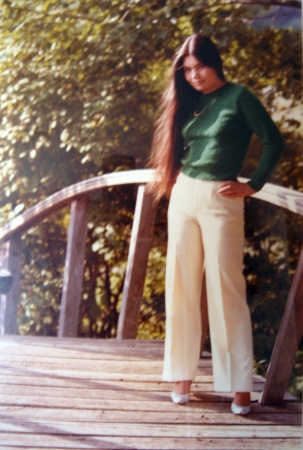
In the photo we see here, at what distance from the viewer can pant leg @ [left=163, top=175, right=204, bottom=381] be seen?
3.89 feet

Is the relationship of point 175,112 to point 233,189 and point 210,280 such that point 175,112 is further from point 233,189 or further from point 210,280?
point 210,280

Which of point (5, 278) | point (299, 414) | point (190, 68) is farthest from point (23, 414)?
point (190, 68)

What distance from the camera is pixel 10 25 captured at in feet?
3.96

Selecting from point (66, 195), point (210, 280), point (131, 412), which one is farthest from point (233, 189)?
point (131, 412)

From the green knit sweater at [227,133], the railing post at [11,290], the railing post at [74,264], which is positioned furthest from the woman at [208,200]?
the railing post at [11,290]

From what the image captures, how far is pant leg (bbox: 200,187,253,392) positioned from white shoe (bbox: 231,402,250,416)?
0.03m

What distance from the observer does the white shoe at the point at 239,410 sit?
1.19 metres

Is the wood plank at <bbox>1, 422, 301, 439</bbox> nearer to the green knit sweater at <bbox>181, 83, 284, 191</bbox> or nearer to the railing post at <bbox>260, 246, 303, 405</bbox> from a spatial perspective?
the railing post at <bbox>260, 246, 303, 405</bbox>

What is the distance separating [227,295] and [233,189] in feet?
0.64

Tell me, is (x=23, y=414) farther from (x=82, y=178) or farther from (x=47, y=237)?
(x=82, y=178)

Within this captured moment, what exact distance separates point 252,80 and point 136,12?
249 millimetres

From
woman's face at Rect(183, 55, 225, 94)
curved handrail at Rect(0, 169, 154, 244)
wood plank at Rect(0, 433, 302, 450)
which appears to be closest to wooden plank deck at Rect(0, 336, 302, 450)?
wood plank at Rect(0, 433, 302, 450)

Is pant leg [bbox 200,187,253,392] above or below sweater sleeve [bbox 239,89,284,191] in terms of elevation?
below

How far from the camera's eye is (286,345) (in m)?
1.24
